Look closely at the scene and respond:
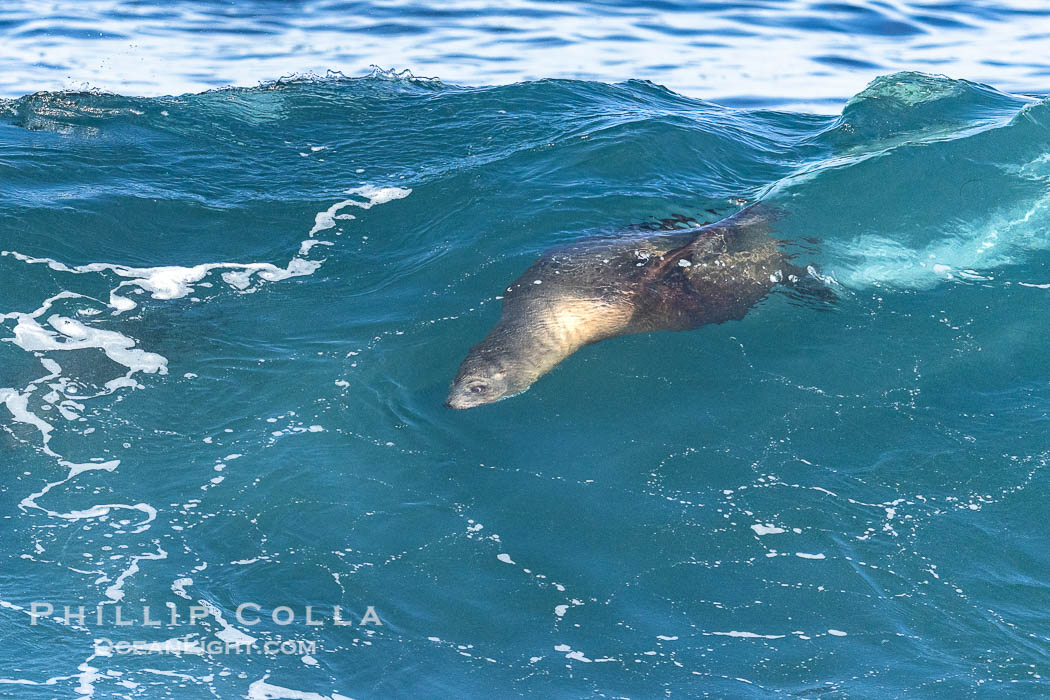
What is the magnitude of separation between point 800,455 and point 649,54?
485 inches

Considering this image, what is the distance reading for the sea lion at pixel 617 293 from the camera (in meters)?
7.70

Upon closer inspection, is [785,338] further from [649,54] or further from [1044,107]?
[649,54]

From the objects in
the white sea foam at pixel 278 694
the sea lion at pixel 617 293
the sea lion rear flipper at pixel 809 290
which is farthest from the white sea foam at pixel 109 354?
the sea lion rear flipper at pixel 809 290

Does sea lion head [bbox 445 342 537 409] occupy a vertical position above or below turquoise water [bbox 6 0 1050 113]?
below

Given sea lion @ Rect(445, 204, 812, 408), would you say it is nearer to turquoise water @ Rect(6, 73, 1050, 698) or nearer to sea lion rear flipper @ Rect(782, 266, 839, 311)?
sea lion rear flipper @ Rect(782, 266, 839, 311)

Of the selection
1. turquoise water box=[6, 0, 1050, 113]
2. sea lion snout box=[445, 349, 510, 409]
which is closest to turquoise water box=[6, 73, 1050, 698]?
sea lion snout box=[445, 349, 510, 409]

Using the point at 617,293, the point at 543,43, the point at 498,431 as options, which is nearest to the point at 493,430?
the point at 498,431

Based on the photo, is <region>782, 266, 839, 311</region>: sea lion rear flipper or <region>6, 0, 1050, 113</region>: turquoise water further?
<region>6, 0, 1050, 113</region>: turquoise water

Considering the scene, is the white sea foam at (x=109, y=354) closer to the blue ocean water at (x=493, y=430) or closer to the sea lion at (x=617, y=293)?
the blue ocean water at (x=493, y=430)

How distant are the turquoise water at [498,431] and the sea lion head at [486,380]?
0.12 meters

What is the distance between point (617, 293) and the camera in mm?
8344

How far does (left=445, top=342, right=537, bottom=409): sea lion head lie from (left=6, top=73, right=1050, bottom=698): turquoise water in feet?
0.41

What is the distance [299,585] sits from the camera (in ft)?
19.5

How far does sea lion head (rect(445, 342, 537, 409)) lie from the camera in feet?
24.1
